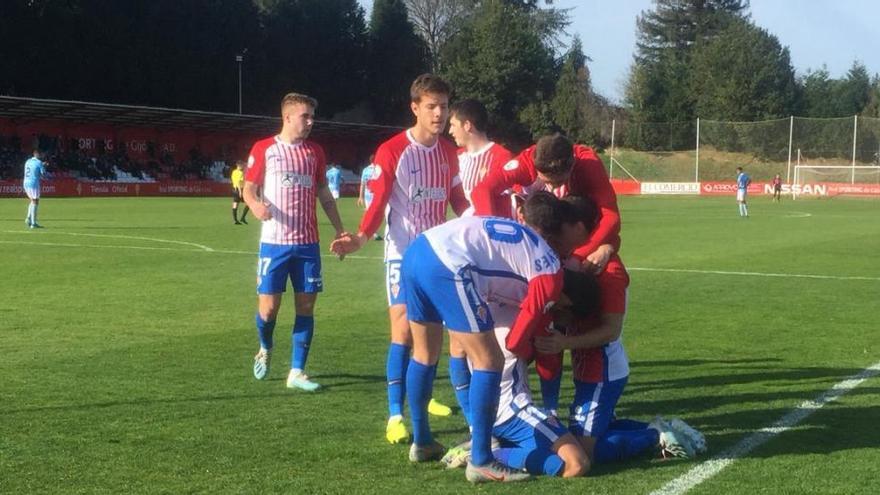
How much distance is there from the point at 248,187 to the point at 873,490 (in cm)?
470

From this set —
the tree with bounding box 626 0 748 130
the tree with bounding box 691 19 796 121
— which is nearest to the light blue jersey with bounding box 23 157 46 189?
the tree with bounding box 691 19 796 121

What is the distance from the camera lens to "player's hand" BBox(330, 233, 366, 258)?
6.98m

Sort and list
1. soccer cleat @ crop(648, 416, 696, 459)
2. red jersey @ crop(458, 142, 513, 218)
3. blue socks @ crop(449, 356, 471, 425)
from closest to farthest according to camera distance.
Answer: soccer cleat @ crop(648, 416, 696, 459), blue socks @ crop(449, 356, 471, 425), red jersey @ crop(458, 142, 513, 218)

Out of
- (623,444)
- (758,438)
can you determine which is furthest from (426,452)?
(758,438)

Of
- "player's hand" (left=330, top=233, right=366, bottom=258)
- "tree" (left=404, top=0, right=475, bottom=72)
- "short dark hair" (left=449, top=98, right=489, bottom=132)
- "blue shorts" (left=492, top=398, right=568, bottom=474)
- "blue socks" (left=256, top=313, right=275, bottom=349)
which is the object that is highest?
"tree" (left=404, top=0, right=475, bottom=72)

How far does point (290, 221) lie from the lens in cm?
785

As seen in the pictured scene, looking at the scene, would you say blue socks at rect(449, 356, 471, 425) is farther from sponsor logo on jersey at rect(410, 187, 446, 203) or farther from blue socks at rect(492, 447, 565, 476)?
sponsor logo on jersey at rect(410, 187, 446, 203)

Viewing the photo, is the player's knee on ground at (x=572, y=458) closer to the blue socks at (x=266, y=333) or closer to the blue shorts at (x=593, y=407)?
the blue shorts at (x=593, y=407)

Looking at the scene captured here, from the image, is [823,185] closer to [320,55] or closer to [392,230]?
[320,55]

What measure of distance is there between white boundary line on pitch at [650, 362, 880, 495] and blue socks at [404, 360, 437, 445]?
4.14 ft

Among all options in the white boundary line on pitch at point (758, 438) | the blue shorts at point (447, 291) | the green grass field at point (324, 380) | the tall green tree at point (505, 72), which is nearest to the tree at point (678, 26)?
the tall green tree at point (505, 72)

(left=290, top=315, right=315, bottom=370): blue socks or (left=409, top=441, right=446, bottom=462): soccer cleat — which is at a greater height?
(left=290, top=315, right=315, bottom=370): blue socks

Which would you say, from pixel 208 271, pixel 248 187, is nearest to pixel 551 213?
pixel 248 187

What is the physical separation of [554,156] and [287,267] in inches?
110
